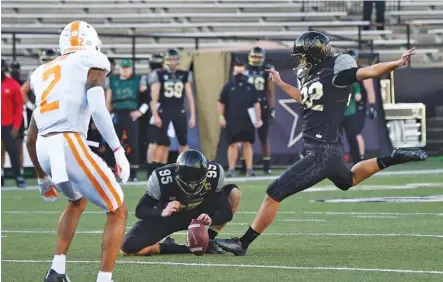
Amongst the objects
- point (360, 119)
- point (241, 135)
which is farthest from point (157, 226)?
point (360, 119)

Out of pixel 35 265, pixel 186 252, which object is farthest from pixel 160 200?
pixel 35 265

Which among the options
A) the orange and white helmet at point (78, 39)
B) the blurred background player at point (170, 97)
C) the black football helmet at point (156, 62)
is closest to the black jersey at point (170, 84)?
the blurred background player at point (170, 97)

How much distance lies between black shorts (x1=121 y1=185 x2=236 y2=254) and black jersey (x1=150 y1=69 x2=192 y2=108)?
8501 mm

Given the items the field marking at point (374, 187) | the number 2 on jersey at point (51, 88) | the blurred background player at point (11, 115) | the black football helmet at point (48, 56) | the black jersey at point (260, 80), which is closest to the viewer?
the number 2 on jersey at point (51, 88)

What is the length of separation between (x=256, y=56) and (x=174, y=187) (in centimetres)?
952

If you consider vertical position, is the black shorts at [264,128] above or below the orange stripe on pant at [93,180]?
below

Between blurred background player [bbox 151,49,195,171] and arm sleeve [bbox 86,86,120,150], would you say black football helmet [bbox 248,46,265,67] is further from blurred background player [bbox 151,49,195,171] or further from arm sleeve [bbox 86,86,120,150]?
arm sleeve [bbox 86,86,120,150]

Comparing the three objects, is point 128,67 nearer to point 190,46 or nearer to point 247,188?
point 247,188

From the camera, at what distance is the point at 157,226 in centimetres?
898

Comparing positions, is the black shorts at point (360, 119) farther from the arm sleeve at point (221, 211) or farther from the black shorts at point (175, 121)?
the arm sleeve at point (221, 211)

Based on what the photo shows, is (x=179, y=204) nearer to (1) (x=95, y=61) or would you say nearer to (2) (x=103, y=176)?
(2) (x=103, y=176)

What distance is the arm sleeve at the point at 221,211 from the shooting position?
29.4 ft

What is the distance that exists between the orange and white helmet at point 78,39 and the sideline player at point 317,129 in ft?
6.99

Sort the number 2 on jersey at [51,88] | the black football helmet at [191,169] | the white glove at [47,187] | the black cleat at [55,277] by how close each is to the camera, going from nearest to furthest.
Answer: the number 2 on jersey at [51,88]
the black cleat at [55,277]
the white glove at [47,187]
the black football helmet at [191,169]
